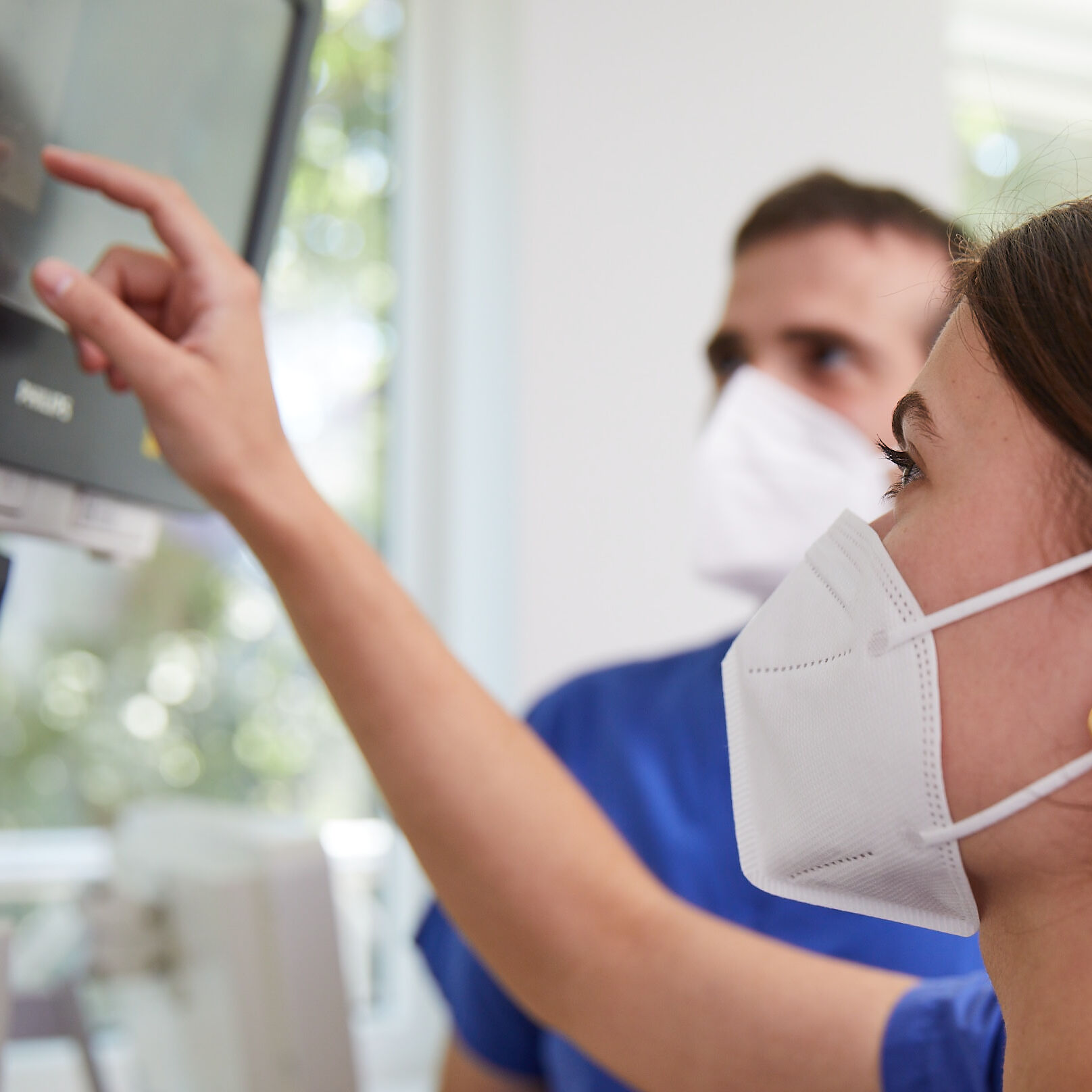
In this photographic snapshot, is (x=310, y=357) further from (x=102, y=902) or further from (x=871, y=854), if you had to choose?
(x=871, y=854)

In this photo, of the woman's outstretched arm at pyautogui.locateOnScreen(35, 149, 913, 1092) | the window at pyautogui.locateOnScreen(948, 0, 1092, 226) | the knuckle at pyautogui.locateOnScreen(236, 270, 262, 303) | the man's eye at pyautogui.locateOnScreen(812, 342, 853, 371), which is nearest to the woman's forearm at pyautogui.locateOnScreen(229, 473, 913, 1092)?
the woman's outstretched arm at pyautogui.locateOnScreen(35, 149, 913, 1092)

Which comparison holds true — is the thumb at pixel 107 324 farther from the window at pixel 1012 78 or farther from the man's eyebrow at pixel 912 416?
the window at pixel 1012 78

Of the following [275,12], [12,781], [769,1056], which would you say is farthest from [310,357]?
[769,1056]

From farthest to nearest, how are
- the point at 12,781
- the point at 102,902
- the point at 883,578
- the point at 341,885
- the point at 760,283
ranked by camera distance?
the point at 341,885 → the point at 12,781 → the point at 760,283 → the point at 102,902 → the point at 883,578

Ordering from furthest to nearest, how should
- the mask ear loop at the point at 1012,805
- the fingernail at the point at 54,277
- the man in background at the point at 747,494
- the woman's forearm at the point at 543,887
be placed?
the man in background at the point at 747,494, the woman's forearm at the point at 543,887, the fingernail at the point at 54,277, the mask ear loop at the point at 1012,805

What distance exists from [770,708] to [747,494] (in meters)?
0.55

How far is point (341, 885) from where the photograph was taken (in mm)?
1668

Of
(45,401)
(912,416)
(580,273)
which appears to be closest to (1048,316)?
(912,416)

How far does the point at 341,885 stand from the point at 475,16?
4.43 ft

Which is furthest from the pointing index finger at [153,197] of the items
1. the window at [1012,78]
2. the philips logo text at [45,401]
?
the window at [1012,78]

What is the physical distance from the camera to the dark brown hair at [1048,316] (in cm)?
47

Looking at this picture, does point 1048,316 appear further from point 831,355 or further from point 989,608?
point 831,355

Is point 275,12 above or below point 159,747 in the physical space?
above

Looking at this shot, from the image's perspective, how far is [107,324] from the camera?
643mm
